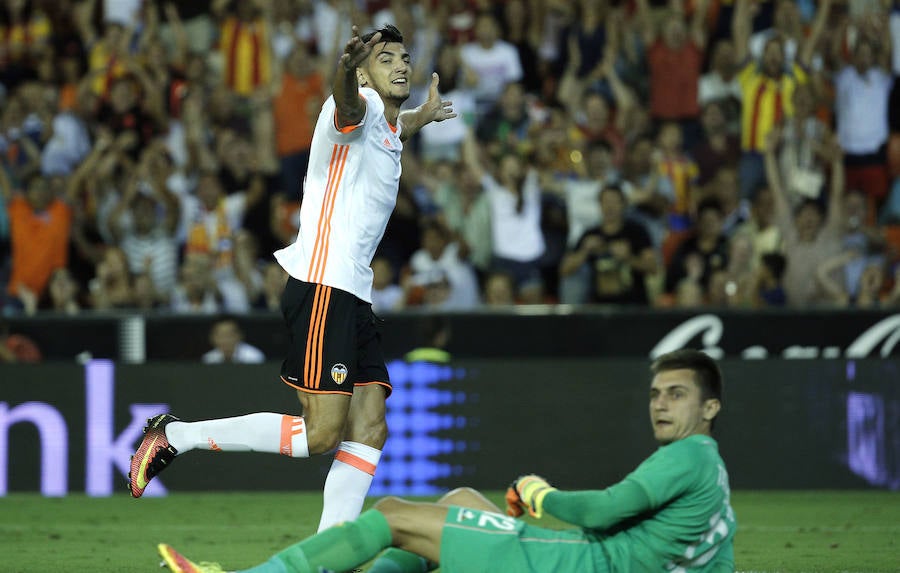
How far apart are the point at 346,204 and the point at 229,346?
527 cm

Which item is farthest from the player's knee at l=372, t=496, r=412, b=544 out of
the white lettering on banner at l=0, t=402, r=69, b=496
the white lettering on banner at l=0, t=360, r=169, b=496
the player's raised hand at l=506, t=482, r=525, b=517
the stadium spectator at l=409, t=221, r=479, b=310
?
the stadium spectator at l=409, t=221, r=479, b=310

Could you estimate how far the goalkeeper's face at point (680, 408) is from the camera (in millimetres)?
4770

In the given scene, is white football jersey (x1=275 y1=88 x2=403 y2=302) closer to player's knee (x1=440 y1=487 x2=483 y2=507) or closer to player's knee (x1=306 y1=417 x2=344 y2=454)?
player's knee (x1=306 y1=417 x2=344 y2=454)

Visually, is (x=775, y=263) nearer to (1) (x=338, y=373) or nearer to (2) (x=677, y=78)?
(2) (x=677, y=78)

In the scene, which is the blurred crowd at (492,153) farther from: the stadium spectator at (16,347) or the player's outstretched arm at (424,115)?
the player's outstretched arm at (424,115)

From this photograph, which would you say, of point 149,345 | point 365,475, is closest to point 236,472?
point 149,345

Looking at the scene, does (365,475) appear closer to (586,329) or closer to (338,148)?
(338,148)

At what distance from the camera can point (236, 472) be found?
1070cm

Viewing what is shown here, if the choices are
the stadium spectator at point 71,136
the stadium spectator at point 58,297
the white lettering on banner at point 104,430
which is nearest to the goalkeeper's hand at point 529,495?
the white lettering on banner at point 104,430

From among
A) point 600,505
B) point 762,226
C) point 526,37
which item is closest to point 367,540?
point 600,505

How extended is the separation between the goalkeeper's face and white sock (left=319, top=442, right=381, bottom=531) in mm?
1623

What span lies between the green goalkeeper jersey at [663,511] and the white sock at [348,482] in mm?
1428

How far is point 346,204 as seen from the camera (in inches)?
236

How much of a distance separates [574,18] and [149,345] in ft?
18.6
